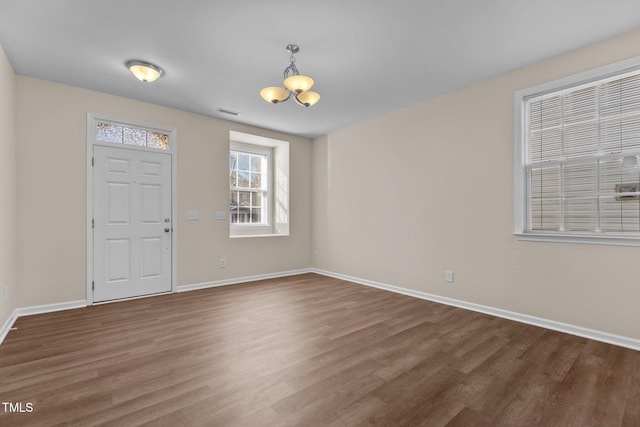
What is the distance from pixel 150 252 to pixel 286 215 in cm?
240

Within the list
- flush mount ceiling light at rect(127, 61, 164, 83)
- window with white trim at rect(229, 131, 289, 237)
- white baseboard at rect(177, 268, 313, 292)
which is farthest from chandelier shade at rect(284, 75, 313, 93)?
white baseboard at rect(177, 268, 313, 292)

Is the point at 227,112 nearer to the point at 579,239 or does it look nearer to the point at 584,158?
the point at 584,158

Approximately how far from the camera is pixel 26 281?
11.4 feet

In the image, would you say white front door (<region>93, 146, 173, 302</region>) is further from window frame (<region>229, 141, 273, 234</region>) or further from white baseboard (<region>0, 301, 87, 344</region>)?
window frame (<region>229, 141, 273, 234</region>)

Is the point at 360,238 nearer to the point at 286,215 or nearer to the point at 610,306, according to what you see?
the point at 286,215

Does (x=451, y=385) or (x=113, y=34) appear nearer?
(x=451, y=385)

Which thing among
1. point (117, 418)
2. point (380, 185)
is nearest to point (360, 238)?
point (380, 185)

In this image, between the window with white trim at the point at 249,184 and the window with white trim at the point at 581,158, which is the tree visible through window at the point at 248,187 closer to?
the window with white trim at the point at 249,184

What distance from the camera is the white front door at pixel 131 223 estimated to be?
3947 millimetres

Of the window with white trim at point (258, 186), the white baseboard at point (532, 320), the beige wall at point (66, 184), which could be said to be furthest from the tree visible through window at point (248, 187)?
the white baseboard at point (532, 320)

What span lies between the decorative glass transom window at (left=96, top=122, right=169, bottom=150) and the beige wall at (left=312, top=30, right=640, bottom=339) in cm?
287

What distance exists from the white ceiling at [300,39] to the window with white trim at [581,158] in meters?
0.43

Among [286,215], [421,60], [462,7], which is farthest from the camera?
[286,215]

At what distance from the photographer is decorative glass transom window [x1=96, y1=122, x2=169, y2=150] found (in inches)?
157
